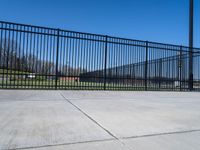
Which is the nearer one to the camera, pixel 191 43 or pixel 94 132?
pixel 94 132

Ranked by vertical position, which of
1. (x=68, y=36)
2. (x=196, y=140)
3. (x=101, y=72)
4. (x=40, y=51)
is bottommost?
(x=196, y=140)

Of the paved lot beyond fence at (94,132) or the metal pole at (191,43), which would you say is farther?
the metal pole at (191,43)

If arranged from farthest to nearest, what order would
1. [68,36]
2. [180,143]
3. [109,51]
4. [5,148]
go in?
[109,51] → [68,36] → [180,143] → [5,148]

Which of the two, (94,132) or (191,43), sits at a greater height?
(191,43)

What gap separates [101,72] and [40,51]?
10.8 feet

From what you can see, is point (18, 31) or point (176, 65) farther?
point (176, 65)

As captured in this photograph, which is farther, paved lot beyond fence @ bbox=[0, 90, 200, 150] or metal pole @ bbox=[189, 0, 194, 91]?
metal pole @ bbox=[189, 0, 194, 91]

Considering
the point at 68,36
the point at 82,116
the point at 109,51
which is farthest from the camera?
the point at 109,51

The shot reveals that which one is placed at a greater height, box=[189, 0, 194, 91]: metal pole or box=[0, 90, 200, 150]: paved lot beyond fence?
box=[189, 0, 194, 91]: metal pole

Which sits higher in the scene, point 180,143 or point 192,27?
point 192,27

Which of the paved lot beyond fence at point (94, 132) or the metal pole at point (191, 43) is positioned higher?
the metal pole at point (191, 43)

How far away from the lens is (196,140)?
2764 millimetres

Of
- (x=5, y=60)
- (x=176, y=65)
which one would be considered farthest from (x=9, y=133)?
(x=176, y=65)

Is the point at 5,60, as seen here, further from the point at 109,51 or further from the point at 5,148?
the point at 5,148
